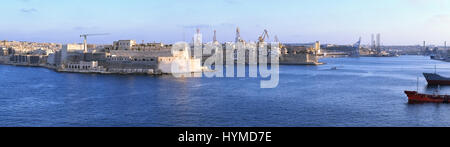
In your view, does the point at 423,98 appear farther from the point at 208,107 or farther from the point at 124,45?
the point at 124,45

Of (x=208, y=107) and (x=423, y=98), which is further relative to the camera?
(x=423, y=98)

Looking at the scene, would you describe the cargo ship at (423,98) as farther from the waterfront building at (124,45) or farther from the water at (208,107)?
the waterfront building at (124,45)

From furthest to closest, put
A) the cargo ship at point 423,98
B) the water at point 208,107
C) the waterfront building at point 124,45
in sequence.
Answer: the waterfront building at point 124,45 → the cargo ship at point 423,98 → the water at point 208,107

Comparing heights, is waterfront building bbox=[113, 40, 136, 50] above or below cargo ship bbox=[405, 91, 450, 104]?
above

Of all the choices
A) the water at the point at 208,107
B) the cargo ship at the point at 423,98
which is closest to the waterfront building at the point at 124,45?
the water at the point at 208,107

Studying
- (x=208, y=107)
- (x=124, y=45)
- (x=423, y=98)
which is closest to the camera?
(x=208, y=107)

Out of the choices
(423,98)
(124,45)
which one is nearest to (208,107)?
(423,98)

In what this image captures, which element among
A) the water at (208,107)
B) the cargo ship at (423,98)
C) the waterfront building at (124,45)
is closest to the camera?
the water at (208,107)

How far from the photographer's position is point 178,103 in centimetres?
718

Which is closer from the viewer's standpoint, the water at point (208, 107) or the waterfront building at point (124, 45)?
the water at point (208, 107)

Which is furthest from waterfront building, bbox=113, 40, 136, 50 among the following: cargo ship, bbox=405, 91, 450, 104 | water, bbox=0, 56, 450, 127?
cargo ship, bbox=405, 91, 450, 104

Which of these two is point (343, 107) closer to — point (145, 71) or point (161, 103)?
point (161, 103)

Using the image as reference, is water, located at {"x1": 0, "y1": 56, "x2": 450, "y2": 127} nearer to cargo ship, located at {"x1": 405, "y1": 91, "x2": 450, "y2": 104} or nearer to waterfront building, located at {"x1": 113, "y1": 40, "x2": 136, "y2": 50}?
cargo ship, located at {"x1": 405, "y1": 91, "x2": 450, "y2": 104}
